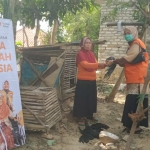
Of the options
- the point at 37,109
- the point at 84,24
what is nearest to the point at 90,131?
the point at 37,109

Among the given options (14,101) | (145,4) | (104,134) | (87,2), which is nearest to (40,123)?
(14,101)

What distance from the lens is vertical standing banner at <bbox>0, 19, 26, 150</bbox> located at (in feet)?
10.8

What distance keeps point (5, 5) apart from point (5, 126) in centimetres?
181

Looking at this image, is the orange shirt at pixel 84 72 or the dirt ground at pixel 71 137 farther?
the orange shirt at pixel 84 72

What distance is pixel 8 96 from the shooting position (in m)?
3.37

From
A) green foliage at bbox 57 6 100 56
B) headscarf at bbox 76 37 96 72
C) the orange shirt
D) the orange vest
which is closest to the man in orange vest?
the orange vest

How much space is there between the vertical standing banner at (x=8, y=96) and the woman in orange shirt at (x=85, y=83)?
4.77 ft

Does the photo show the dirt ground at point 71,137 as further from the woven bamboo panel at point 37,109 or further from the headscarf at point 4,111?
the headscarf at point 4,111

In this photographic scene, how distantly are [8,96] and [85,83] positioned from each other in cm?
170

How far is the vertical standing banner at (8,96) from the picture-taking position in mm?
3285

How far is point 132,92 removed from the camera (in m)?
4.27

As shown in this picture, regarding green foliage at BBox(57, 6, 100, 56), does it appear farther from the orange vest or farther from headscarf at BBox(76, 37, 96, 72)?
the orange vest

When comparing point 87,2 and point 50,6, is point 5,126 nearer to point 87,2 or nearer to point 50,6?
point 50,6

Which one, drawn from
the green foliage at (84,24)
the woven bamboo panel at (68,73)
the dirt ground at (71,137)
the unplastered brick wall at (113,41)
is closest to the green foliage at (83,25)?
the green foliage at (84,24)
